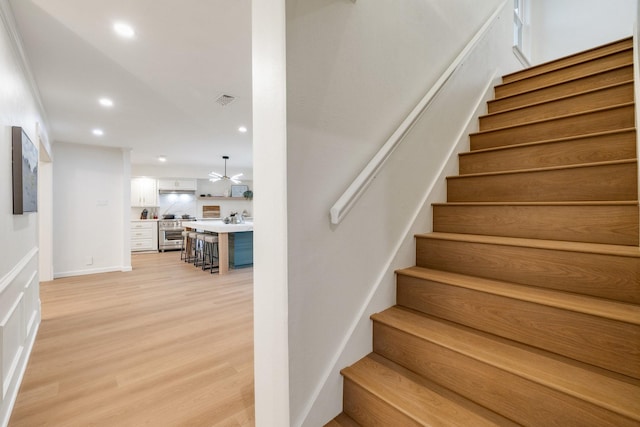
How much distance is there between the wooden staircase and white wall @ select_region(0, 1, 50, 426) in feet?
6.77

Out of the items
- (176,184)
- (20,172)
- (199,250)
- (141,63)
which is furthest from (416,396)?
(176,184)

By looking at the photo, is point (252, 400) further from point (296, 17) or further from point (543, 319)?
point (296, 17)

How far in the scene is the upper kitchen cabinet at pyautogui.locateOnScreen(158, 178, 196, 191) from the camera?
8599 mm

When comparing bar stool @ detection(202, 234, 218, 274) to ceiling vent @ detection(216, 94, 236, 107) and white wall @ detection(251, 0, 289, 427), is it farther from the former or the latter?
white wall @ detection(251, 0, 289, 427)

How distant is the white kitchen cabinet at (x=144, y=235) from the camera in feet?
26.2

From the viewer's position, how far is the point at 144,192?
8.38m

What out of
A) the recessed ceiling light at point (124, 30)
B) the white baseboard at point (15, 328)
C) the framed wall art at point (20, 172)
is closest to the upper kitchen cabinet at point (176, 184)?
the white baseboard at point (15, 328)

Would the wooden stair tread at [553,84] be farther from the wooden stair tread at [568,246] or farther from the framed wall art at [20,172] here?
the framed wall art at [20,172]

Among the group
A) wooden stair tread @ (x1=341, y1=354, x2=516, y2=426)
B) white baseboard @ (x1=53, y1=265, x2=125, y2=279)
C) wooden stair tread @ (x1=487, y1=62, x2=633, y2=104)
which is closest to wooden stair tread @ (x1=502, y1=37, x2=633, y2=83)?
wooden stair tread @ (x1=487, y1=62, x2=633, y2=104)

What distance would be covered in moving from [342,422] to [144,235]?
8598 millimetres

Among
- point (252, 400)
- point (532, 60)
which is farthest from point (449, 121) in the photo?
point (532, 60)

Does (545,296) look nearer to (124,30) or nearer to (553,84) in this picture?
(553,84)

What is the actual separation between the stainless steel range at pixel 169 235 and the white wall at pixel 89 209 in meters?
2.61

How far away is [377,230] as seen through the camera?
151cm
